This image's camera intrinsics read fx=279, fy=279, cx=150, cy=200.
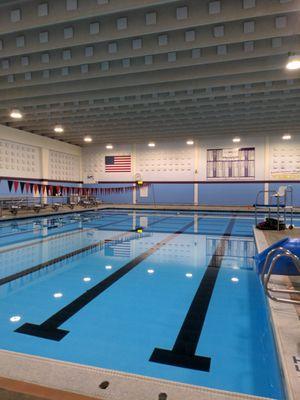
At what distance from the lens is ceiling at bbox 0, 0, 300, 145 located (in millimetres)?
4496

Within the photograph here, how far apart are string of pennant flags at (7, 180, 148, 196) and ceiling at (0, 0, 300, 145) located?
9.34 ft

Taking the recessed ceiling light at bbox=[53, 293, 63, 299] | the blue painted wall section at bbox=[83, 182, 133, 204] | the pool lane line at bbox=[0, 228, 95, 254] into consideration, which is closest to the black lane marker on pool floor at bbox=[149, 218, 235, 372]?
the recessed ceiling light at bbox=[53, 293, 63, 299]

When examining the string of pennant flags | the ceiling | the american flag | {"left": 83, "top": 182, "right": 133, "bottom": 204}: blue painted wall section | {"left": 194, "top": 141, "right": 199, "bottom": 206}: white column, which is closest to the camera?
the ceiling

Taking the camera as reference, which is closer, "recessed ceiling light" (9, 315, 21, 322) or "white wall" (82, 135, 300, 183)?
"recessed ceiling light" (9, 315, 21, 322)

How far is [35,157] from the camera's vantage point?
14.7 meters

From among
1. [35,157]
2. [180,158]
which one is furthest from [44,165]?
[180,158]

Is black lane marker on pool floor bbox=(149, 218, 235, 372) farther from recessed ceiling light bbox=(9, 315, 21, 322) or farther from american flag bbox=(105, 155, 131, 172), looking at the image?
american flag bbox=(105, 155, 131, 172)

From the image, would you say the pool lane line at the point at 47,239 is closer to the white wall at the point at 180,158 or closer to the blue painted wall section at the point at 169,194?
the blue painted wall section at the point at 169,194

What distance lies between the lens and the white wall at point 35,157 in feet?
42.3

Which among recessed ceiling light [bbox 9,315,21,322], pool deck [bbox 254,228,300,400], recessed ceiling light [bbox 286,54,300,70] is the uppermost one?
recessed ceiling light [bbox 286,54,300,70]

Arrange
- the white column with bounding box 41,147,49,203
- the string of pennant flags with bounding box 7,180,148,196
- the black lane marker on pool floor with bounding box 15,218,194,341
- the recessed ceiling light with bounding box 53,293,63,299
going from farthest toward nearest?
the white column with bounding box 41,147,49,203
the string of pennant flags with bounding box 7,180,148,196
the recessed ceiling light with bounding box 53,293,63,299
the black lane marker on pool floor with bounding box 15,218,194,341

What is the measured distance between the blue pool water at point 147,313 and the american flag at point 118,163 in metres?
12.7

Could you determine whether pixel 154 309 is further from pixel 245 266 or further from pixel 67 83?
pixel 67 83

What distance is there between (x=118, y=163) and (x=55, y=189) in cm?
510
